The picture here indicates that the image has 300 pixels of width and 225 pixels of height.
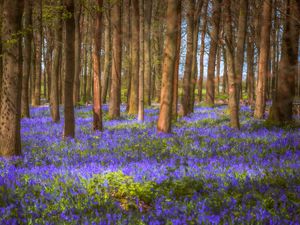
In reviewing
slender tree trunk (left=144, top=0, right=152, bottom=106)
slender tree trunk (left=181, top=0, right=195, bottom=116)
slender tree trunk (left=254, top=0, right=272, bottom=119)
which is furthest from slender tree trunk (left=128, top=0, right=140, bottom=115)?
slender tree trunk (left=254, top=0, right=272, bottom=119)

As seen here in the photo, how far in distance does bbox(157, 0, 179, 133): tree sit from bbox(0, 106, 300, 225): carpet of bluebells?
2235mm

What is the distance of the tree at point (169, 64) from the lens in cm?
1215

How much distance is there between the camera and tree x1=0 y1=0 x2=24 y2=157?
26.2 feet

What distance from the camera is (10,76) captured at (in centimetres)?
813

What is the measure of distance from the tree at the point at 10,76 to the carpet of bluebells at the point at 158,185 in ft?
1.89

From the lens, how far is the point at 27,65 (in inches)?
762

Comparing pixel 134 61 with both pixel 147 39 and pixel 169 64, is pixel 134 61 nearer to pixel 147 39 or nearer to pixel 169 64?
pixel 147 39

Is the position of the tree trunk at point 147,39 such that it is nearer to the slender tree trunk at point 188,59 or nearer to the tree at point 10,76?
the slender tree trunk at point 188,59

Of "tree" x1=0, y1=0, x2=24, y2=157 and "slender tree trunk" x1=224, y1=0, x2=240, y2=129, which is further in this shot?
"slender tree trunk" x1=224, y1=0, x2=240, y2=129

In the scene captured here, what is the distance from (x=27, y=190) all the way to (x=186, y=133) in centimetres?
742

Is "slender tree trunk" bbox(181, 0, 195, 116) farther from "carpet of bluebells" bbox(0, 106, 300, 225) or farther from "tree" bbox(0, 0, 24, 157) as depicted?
"tree" bbox(0, 0, 24, 157)

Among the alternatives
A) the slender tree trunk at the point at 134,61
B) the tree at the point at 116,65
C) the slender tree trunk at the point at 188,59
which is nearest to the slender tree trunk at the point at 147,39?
the slender tree trunk at the point at 134,61

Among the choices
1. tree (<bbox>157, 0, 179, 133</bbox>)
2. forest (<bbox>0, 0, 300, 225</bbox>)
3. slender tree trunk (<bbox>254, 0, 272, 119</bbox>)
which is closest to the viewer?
forest (<bbox>0, 0, 300, 225</bbox>)

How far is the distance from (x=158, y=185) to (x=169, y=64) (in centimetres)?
678
